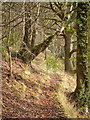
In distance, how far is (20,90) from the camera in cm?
547

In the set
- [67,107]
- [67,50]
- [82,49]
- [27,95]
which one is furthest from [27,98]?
[67,50]

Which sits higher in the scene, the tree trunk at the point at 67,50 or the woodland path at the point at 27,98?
the tree trunk at the point at 67,50

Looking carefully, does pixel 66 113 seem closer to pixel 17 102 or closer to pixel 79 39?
pixel 17 102

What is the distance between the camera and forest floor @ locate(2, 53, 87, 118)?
434 centimetres

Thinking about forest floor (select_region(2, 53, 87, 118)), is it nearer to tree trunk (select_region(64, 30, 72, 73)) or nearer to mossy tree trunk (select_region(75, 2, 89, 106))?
mossy tree trunk (select_region(75, 2, 89, 106))

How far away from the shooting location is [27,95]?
5.45 m

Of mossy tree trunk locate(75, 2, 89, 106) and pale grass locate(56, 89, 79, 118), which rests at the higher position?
mossy tree trunk locate(75, 2, 89, 106)

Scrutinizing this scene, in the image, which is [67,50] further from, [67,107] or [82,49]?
[67,107]

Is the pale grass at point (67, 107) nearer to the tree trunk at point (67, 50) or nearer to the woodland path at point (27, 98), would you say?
the woodland path at point (27, 98)

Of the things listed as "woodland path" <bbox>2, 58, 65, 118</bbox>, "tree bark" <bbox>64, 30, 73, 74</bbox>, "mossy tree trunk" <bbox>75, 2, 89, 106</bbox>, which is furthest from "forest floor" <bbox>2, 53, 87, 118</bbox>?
"tree bark" <bbox>64, 30, 73, 74</bbox>

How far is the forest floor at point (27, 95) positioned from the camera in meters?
4.34

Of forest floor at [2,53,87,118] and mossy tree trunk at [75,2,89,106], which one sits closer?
forest floor at [2,53,87,118]

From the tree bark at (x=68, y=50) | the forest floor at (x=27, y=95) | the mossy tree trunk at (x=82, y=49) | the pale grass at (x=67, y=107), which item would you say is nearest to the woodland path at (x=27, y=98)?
the forest floor at (x=27, y=95)

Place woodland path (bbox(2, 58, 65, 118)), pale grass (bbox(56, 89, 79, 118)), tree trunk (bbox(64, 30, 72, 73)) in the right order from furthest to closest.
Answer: tree trunk (bbox(64, 30, 72, 73)) → pale grass (bbox(56, 89, 79, 118)) → woodland path (bbox(2, 58, 65, 118))
